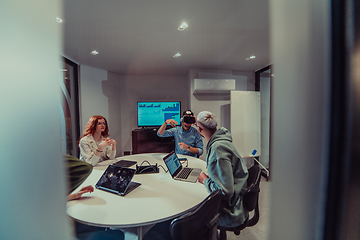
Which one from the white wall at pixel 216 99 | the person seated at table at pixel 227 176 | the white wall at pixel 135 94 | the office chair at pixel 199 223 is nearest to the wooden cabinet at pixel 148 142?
the white wall at pixel 135 94

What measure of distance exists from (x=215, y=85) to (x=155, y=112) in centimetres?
168

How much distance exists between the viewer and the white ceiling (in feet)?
3.26

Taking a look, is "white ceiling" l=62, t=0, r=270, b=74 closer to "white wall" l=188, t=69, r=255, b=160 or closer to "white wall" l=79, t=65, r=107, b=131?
"white wall" l=79, t=65, r=107, b=131

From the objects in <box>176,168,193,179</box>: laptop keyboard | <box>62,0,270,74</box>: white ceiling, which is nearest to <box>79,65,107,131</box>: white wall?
<box>62,0,270,74</box>: white ceiling

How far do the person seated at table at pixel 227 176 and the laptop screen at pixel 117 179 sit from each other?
617 mm

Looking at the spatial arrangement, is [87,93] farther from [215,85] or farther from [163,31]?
[215,85]

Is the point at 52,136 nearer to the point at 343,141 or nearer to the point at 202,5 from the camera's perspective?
the point at 343,141

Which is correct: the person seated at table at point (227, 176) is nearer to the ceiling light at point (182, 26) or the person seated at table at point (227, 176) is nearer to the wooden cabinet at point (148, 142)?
the ceiling light at point (182, 26)

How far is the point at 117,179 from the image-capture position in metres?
1.03

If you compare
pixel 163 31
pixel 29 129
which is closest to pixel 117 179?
pixel 29 129

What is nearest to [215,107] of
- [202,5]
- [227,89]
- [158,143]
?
[227,89]

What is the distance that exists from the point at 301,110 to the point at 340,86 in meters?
0.06

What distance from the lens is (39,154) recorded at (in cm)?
18

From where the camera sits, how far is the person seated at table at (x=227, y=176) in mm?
864
